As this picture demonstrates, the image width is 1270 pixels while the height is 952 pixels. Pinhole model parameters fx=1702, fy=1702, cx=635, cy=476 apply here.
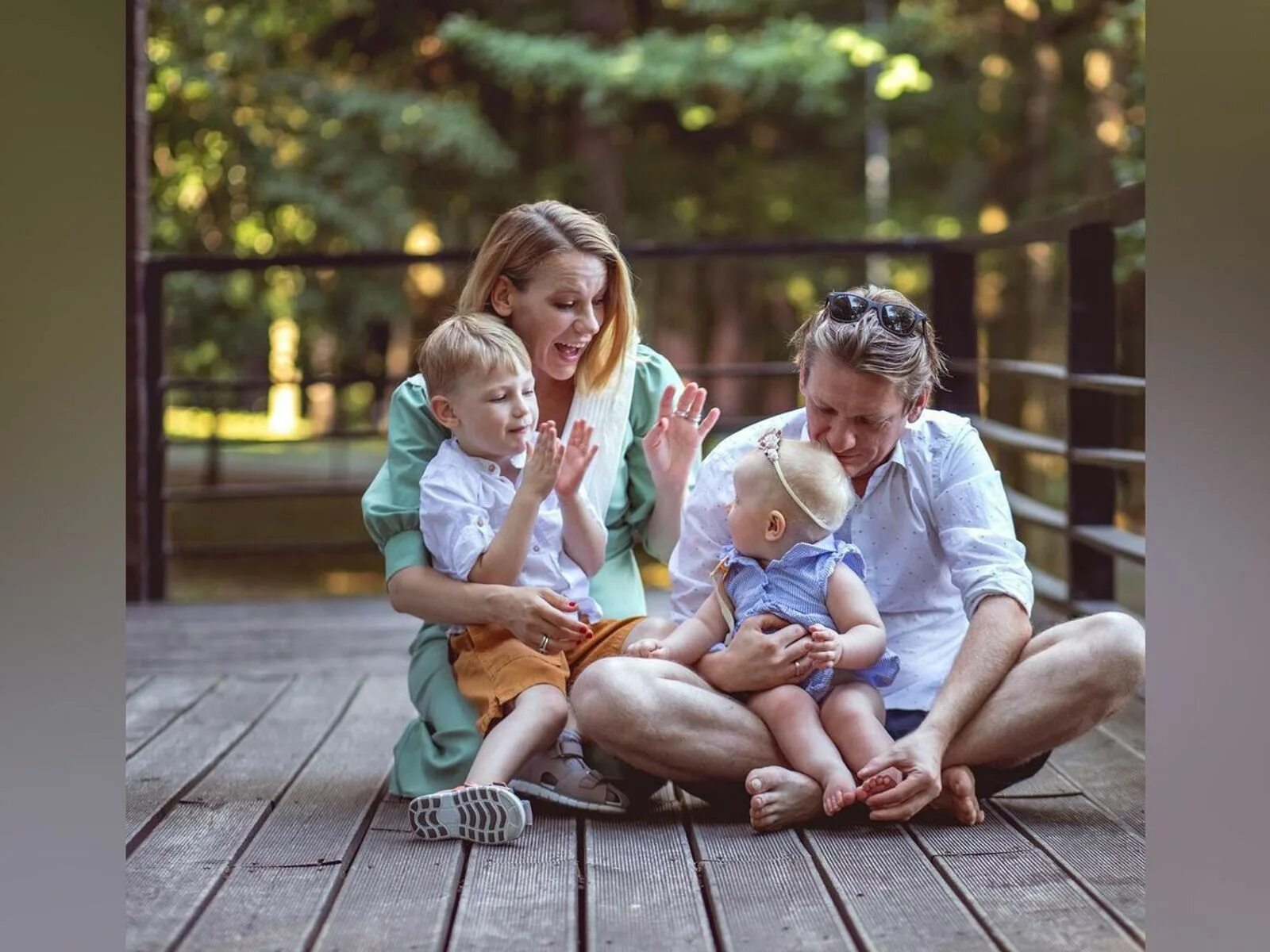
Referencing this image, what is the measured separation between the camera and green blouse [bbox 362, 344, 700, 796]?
2693 mm

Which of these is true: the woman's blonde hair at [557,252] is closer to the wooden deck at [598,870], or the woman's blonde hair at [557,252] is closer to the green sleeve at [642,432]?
the green sleeve at [642,432]

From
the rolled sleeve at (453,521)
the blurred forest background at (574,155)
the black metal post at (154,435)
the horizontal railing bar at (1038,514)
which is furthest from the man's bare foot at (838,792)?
the blurred forest background at (574,155)

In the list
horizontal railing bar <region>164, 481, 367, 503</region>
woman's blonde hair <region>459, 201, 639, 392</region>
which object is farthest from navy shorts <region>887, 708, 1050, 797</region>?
horizontal railing bar <region>164, 481, 367, 503</region>

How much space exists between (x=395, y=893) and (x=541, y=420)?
938 millimetres

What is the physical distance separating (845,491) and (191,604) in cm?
305

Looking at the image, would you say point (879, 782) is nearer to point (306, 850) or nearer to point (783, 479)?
point (783, 479)

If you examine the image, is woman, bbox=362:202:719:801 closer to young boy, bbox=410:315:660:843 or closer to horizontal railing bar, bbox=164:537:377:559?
young boy, bbox=410:315:660:843

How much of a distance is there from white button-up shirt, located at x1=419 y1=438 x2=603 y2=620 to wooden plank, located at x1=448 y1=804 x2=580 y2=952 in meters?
0.39

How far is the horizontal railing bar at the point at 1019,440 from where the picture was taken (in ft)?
14.8

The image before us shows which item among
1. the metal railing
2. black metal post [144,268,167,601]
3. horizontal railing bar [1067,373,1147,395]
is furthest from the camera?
black metal post [144,268,167,601]

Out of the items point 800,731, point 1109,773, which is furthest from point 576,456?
point 1109,773

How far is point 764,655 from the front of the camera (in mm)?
2479
